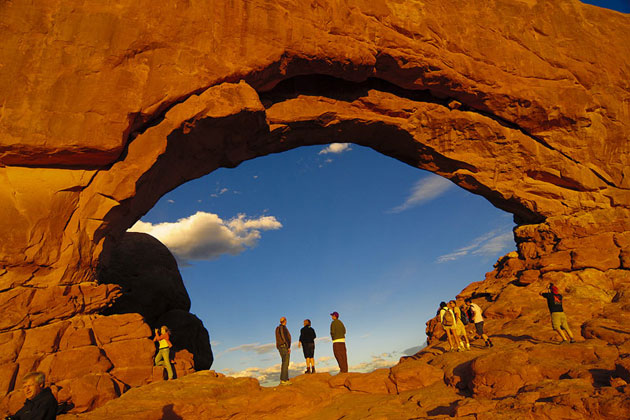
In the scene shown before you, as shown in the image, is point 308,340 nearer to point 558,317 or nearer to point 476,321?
point 476,321

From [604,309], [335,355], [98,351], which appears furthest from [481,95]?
[98,351]

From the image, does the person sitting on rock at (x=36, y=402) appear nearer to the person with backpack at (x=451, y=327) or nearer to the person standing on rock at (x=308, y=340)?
the person standing on rock at (x=308, y=340)

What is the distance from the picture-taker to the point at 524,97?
17.4 meters

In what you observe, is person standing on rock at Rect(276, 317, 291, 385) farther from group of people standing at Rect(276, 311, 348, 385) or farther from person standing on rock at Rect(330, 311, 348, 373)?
person standing on rock at Rect(330, 311, 348, 373)

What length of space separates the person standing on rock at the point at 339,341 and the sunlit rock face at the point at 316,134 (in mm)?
1759

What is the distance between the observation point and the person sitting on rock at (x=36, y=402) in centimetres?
429

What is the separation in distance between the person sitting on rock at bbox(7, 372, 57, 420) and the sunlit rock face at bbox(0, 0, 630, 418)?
627cm

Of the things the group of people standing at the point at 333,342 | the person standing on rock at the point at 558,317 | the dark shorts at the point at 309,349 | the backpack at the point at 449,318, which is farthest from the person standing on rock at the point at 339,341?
the person standing on rock at the point at 558,317

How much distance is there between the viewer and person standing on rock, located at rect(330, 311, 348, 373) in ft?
41.1

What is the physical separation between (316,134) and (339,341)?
30.3 feet

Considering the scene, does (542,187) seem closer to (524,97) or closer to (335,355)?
(524,97)

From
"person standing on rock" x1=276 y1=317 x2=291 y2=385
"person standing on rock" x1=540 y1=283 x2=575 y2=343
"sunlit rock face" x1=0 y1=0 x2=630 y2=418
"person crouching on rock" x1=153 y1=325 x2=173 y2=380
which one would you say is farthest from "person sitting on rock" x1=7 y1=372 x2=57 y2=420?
"person standing on rock" x1=540 y1=283 x2=575 y2=343

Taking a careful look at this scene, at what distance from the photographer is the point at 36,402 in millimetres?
4398

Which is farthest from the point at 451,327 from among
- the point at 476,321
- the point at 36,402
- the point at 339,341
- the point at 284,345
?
the point at 36,402
